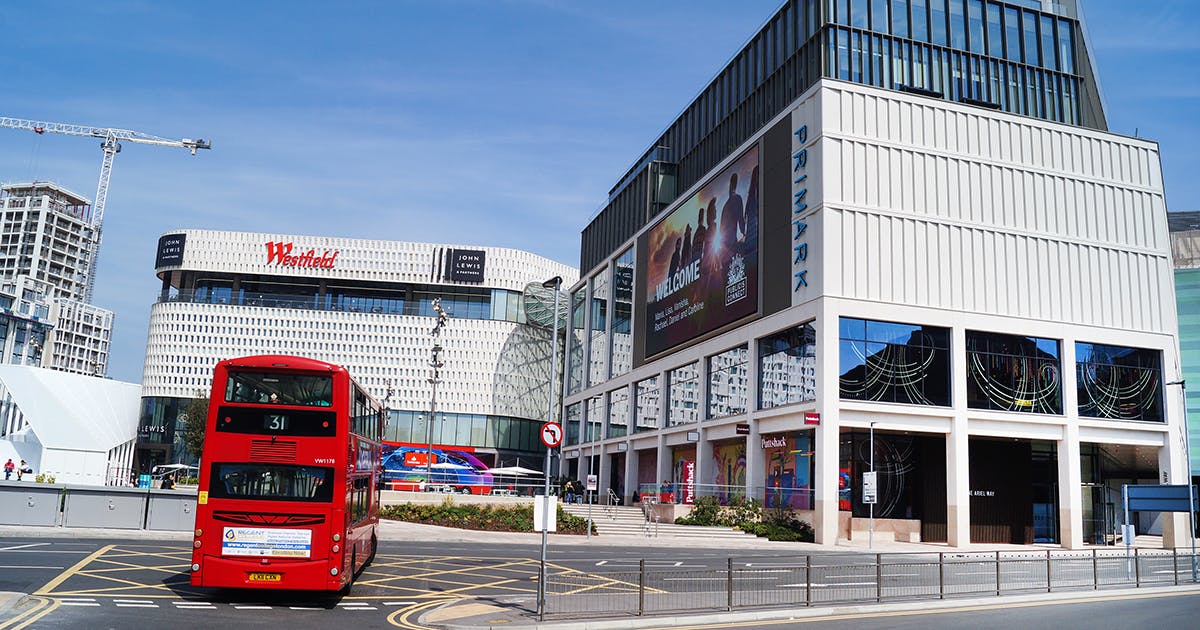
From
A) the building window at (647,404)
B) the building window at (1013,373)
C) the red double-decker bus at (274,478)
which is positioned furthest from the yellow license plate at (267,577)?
the building window at (647,404)

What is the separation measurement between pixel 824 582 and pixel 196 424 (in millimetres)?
79572

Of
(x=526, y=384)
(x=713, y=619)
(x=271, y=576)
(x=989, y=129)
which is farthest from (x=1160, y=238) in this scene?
(x=526, y=384)

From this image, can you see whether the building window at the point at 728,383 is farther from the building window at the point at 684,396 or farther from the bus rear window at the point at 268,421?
the bus rear window at the point at 268,421

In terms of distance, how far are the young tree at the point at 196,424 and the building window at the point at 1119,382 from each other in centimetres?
7246

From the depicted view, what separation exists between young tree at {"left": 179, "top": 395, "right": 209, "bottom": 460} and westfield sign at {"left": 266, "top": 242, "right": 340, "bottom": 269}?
1800 cm

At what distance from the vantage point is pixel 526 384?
108 meters

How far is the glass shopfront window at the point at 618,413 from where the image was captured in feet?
243

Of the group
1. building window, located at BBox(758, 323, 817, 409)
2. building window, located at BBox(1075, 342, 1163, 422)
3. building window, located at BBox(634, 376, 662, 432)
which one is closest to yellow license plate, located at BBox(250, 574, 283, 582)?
building window, located at BBox(758, 323, 817, 409)

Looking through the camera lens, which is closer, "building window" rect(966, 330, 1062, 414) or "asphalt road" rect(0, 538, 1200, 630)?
"asphalt road" rect(0, 538, 1200, 630)

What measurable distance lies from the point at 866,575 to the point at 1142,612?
6491mm

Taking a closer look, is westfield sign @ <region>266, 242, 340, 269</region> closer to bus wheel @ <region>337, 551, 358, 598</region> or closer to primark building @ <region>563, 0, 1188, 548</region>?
primark building @ <region>563, 0, 1188, 548</region>

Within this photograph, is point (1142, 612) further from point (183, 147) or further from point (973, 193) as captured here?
point (183, 147)

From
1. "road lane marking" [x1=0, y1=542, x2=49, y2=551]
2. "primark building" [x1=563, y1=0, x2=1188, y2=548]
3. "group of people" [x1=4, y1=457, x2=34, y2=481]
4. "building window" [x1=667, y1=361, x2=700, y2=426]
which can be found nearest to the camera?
"road lane marking" [x1=0, y1=542, x2=49, y2=551]

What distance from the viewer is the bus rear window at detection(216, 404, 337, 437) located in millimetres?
17297
